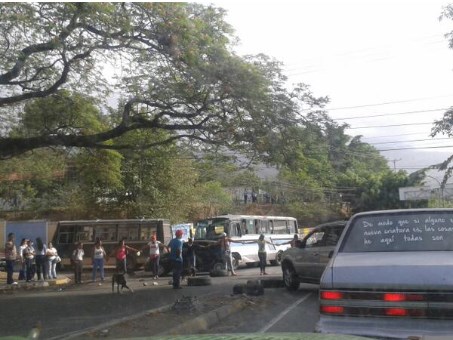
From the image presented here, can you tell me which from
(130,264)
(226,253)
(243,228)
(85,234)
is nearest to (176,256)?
(226,253)

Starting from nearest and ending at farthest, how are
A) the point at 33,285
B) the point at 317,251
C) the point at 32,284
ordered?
the point at 317,251
the point at 33,285
the point at 32,284

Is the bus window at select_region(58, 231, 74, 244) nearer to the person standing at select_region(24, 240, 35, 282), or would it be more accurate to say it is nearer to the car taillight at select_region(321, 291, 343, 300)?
the person standing at select_region(24, 240, 35, 282)

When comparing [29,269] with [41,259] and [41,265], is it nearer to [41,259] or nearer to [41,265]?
[41,265]

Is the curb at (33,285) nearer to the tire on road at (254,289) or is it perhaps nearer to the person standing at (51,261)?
the person standing at (51,261)

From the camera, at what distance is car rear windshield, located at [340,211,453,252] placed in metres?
5.86

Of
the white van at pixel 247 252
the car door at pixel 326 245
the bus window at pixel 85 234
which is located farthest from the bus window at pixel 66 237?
the car door at pixel 326 245

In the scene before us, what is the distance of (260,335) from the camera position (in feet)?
9.48

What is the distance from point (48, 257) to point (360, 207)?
114 ft

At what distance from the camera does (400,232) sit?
19.9ft

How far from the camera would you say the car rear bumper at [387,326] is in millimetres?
4934

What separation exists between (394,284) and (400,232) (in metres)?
1.03

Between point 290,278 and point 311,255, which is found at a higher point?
point 311,255

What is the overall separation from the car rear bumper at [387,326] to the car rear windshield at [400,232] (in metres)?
0.91

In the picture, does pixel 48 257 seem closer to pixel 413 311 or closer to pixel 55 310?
pixel 55 310
